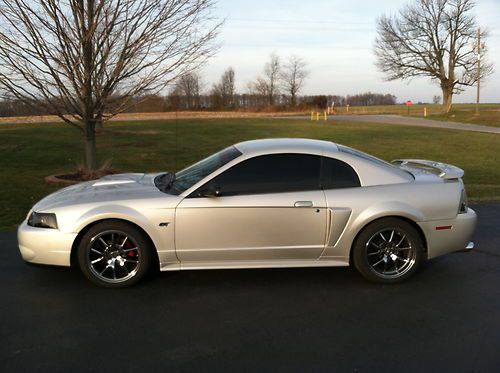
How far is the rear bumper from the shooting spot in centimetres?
458

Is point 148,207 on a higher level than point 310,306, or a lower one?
higher

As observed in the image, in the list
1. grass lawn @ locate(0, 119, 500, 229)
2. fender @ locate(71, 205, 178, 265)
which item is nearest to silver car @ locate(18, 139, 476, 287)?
fender @ locate(71, 205, 178, 265)

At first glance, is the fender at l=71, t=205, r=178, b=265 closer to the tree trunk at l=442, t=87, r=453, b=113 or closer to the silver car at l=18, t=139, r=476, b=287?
the silver car at l=18, t=139, r=476, b=287

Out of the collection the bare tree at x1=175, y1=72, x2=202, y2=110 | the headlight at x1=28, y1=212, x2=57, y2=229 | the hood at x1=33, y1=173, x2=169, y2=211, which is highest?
the bare tree at x1=175, y1=72, x2=202, y2=110

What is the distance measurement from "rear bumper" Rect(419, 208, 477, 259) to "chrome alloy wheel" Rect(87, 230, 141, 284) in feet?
8.91

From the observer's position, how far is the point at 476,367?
120 inches

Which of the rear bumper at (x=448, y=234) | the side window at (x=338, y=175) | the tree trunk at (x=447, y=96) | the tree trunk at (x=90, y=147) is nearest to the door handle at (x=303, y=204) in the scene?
the side window at (x=338, y=175)

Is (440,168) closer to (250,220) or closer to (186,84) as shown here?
(250,220)

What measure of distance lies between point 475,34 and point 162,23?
47.3 m

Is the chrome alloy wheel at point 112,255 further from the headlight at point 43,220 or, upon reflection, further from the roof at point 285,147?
the roof at point 285,147

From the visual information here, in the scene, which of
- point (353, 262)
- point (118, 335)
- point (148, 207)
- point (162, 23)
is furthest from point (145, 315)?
point (162, 23)

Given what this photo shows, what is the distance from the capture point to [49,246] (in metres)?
4.30

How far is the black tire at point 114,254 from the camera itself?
14.2ft

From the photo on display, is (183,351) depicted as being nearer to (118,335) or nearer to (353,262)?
(118,335)
